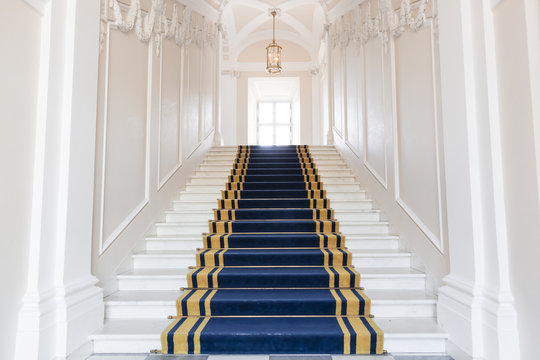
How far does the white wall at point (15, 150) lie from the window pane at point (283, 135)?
32.0 ft

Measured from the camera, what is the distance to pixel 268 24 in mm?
9352

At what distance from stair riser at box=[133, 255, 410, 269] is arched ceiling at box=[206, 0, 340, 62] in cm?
632

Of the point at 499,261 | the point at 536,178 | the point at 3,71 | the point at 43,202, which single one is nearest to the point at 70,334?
the point at 43,202

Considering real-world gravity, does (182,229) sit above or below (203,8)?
below

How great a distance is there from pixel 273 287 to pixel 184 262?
924 millimetres

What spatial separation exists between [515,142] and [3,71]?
2.91 metres

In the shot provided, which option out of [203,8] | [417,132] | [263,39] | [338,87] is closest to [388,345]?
[417,132]

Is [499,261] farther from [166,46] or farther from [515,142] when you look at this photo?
[166,46]

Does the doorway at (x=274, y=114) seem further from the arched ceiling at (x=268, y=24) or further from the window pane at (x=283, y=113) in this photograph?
the arched ceiling at (x=268, y=24)

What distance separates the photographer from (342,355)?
2227mm

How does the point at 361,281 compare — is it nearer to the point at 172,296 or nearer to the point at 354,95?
the point at 172,296

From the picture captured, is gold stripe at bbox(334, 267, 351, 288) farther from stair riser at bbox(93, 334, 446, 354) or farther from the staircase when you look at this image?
stair riser at bbox(93, 334, 446, 354)

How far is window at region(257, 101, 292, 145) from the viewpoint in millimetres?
11562

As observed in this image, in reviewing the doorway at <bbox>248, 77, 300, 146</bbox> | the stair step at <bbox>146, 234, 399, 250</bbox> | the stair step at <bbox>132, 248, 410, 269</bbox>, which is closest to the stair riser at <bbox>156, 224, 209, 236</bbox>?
the stair step at <bbox>146, 234, 399, 250</bbox>
